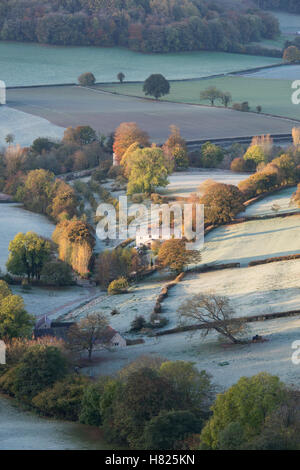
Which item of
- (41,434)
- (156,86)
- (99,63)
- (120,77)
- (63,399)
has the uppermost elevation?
(99,63)

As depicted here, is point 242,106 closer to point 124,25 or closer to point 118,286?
point 124,25

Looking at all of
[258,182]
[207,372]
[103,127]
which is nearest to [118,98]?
[103,127]

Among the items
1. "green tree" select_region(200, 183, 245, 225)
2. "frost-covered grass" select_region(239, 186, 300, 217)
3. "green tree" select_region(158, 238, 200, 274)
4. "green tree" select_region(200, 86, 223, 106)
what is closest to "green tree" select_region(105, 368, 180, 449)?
"green tree" select_region(158, 238, 200, 274)

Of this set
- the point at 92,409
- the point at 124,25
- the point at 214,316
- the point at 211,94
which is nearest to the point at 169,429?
the point at 92,409

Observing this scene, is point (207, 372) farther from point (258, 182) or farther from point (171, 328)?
point (258, 182)

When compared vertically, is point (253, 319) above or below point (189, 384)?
below

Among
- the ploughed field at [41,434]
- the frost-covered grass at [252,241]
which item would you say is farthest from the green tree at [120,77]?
the ploughed field at [41,434]

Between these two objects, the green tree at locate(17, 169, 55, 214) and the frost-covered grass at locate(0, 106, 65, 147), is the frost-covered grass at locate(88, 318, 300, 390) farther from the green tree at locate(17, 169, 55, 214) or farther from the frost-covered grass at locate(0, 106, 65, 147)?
the frost-covered grass at locate(0, 106, 65, 147)

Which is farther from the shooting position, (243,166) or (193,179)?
(243,166)
